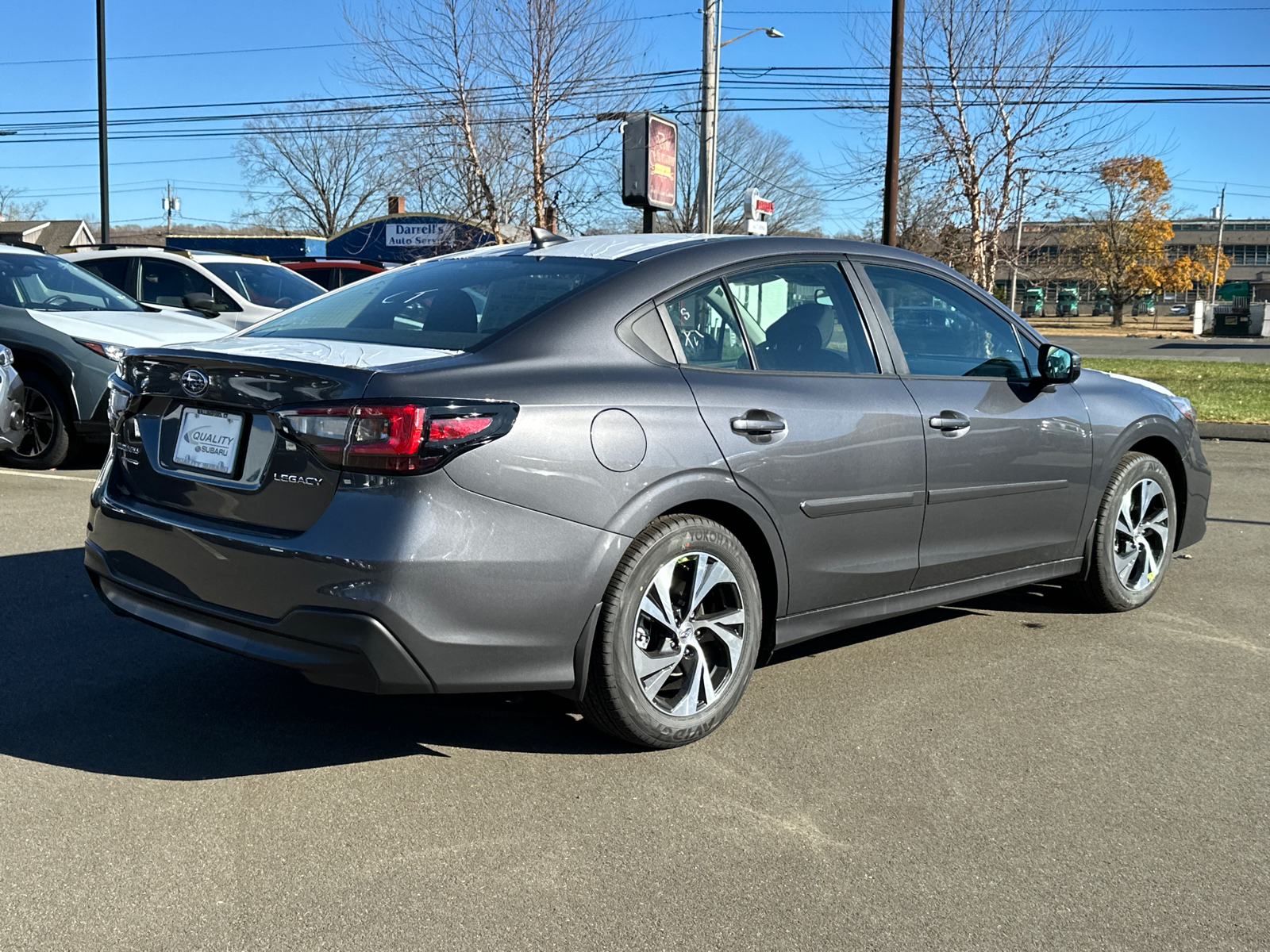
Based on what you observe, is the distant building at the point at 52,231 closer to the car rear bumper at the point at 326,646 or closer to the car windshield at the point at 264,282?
the car windshield at the point at 264,282

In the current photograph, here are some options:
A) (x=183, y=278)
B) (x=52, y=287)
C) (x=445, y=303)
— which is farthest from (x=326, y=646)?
(x=183, y=278)

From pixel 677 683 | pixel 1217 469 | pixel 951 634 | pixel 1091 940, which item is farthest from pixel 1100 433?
pixel 1217 469

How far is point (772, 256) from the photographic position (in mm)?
4305

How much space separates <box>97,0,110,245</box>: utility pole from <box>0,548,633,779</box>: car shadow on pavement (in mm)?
22678

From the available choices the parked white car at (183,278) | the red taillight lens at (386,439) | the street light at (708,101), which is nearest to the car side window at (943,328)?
the red taillight lens at (386,439)

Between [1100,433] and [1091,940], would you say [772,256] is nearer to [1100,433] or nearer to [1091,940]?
[1100,433]

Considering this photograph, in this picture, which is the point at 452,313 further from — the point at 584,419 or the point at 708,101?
the point at 708,101

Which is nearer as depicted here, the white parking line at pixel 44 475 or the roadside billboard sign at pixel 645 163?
the white parking line at pixel 44 475

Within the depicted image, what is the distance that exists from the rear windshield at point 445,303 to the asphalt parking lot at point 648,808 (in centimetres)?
122

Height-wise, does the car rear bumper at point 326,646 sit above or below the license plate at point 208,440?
below

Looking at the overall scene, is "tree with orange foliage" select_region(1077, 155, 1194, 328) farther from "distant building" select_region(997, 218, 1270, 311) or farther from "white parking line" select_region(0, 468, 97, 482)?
"white parking line" select_region(0, 468, 97, 482)

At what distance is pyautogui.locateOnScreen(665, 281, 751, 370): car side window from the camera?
390cm

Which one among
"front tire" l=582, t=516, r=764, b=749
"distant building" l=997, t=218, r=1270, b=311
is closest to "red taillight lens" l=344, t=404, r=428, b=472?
"front tire" l=582, t=516, r=764, b=749

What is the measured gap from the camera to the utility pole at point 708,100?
18.9 m
